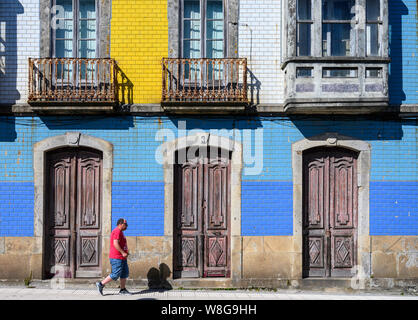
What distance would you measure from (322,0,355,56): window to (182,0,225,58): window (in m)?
2.23

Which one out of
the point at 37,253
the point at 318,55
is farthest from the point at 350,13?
the point at 37,253

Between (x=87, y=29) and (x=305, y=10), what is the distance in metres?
4.74

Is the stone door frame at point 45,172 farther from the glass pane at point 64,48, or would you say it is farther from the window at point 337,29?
the window at point 337,29

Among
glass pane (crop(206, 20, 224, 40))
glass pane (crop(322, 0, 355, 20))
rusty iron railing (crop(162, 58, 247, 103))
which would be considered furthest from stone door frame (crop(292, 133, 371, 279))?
glass pane (crop(206, 20, 224, 40))

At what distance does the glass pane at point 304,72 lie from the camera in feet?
29.1

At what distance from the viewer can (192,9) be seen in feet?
31.0

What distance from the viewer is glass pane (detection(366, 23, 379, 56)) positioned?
914cm

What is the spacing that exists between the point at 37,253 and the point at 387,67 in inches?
325

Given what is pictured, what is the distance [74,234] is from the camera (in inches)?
360

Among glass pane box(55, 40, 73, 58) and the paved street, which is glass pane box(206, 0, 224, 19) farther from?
the paved street

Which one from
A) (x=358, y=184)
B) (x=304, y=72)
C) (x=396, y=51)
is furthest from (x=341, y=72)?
(x=358, y=184)

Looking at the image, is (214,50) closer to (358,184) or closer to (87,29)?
(87,29)

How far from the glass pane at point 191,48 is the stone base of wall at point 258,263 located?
4006 mm

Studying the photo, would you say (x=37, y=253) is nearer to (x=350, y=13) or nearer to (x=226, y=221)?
(x=226, y=221)
